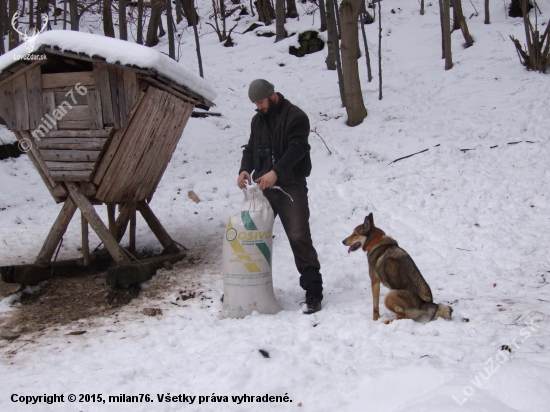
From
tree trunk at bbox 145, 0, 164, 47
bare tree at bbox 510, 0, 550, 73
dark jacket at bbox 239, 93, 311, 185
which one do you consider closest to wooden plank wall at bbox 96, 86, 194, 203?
dark jacket at bbox 239, 93, 311, 185

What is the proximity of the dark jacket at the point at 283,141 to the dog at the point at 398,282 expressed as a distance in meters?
0.91

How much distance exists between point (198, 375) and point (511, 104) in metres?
10.3

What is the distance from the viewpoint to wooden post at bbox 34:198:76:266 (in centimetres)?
582

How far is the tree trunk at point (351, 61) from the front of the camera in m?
11.5

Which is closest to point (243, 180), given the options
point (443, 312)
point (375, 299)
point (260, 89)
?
point (260, 89)

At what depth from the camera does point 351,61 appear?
11.6m

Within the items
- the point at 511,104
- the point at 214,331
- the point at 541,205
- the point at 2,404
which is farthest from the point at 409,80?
the point at 2,404

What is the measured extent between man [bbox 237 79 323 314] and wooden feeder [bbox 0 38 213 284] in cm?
165

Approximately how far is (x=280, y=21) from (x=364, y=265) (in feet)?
52.6

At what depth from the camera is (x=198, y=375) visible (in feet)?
10.9

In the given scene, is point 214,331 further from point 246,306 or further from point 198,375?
point 198,375

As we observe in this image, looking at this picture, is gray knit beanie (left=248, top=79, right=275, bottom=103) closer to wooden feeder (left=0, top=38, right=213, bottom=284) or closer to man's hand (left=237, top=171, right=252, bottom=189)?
man's hand (left=237, top=171, right=252, bottom=189)

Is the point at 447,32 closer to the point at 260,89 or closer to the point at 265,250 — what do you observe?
the point at 260,89

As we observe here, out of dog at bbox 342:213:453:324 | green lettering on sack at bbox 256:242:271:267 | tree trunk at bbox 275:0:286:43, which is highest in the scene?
tree trunk at bbox 275:0:286:43
